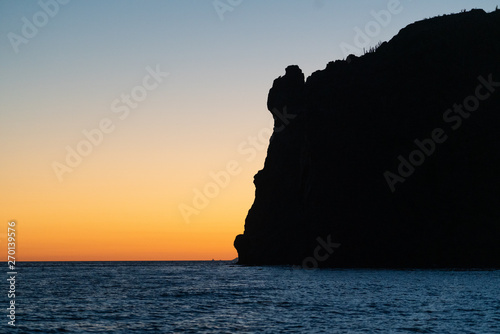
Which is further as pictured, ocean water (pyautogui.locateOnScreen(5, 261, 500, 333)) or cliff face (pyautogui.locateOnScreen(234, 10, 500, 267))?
cliff face (pyautogui.locateOnScreen(234, 10, 500, 267))

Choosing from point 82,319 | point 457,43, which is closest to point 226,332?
point 82,319

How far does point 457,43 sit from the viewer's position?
143 metres

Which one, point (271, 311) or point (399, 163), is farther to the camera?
→ point (399, 163)

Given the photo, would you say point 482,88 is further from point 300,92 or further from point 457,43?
point 300,92

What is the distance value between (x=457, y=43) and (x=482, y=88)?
1603cm

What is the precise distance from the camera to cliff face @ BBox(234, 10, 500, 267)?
120 meters

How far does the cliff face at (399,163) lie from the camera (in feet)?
394

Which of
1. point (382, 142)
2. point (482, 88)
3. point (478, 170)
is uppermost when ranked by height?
point (482, 88)

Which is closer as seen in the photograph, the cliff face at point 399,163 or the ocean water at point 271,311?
the ocean water at point 271,311

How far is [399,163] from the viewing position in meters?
128

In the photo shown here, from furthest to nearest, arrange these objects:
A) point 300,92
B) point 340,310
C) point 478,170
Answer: point 300,92
point 478,170
point 340,310

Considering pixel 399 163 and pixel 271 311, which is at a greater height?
pixel 399 163

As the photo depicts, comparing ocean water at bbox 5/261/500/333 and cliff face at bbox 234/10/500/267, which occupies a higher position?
cliff face at bbox 234/10/500/267

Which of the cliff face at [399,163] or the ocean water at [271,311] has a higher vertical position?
the cliff face at [399,163]
